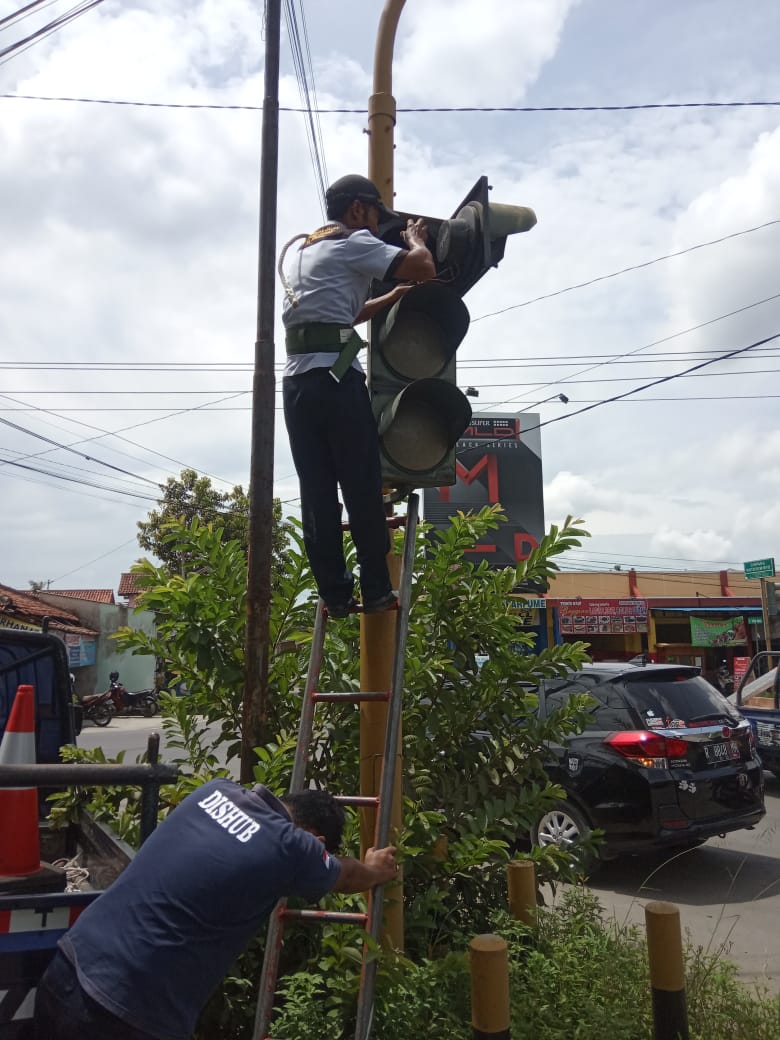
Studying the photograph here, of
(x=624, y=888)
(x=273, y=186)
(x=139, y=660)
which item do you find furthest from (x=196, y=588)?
(x=139, y=660)

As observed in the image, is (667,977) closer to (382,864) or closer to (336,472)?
(382,864)

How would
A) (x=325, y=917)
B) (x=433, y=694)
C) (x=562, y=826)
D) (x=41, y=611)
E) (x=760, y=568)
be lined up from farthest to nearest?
(x=41, y=611) → (x=760, y=568) → (x=562, y=826) → (x=433, y=694) → (x=325, y=917)

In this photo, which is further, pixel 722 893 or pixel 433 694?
pixel 722 893

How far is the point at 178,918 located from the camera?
2.28 metres

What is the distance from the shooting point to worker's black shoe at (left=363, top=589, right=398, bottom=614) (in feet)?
11.0

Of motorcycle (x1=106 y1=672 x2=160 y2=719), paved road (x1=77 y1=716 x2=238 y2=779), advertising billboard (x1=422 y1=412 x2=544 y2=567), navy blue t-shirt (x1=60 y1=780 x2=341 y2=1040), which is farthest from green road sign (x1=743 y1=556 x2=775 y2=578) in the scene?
navy blue t-shirt (x1=60 y1=780 x2=341 y2=1040)

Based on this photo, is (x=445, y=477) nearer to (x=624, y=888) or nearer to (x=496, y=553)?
(x=624, y=888)

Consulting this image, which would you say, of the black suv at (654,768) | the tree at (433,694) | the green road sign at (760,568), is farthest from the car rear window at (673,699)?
the green road sign at (760,568)

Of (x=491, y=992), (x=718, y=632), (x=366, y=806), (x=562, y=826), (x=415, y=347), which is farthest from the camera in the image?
(x=718, y=632)

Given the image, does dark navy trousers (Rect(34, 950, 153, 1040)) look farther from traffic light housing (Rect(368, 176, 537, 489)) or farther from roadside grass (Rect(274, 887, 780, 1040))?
traffic light housing (Rect(368, 176, 537, 489))

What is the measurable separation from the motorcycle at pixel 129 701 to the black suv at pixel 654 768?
21.8 m

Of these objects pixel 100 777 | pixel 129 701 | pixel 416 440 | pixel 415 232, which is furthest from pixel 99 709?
pixel 100 777

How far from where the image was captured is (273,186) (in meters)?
5.58

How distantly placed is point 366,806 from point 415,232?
2239mm
